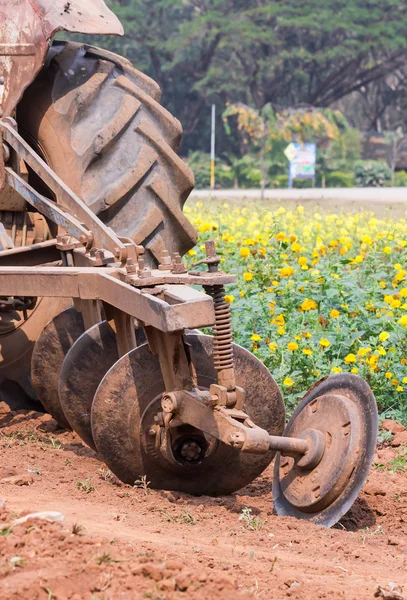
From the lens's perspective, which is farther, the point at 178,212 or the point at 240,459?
the point at 178,212

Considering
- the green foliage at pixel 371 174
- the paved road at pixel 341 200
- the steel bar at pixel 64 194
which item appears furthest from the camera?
the green foliage at pixel 371 174

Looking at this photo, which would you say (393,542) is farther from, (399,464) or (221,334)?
(399,464)

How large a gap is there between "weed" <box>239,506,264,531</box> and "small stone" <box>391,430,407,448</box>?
148cm

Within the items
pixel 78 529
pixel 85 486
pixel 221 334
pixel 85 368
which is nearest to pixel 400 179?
pixel 85 368

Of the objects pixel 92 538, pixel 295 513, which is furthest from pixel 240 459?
pixel 92 538

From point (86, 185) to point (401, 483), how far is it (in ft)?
6.20

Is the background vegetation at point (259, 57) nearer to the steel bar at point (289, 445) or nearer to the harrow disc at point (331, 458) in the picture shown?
the harrow disc at point (331, 458)

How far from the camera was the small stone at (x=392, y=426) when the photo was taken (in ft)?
17.5

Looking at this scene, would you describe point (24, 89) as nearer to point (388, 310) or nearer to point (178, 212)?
point (178, 212)

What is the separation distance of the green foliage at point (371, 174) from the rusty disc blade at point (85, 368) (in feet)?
104

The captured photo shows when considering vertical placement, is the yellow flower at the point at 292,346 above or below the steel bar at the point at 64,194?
below

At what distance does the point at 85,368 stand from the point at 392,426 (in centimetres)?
165

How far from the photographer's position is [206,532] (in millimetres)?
3623

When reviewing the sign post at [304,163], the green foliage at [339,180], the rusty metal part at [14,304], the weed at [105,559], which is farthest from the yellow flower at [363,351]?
the green foliage at [339,180]
